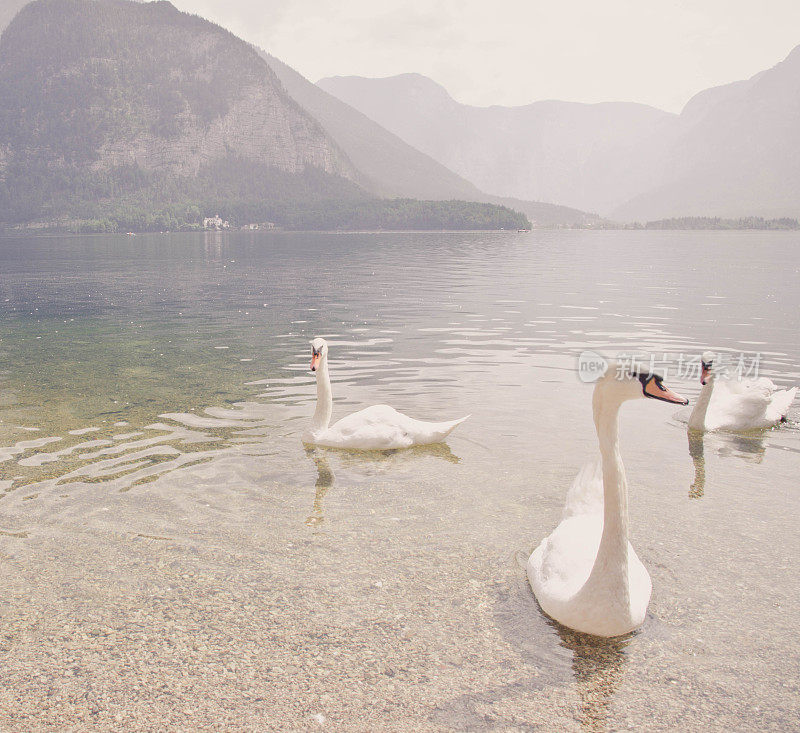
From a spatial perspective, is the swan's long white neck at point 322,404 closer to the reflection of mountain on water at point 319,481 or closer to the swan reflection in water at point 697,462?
the reflection of mountain on water at point 319,481

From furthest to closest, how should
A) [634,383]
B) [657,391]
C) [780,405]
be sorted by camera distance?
[780,405] → [634,383] → [657,391]

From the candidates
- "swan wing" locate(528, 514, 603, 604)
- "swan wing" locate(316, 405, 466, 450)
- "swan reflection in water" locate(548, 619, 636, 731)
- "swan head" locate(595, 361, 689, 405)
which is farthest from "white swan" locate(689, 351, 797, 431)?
"swan head" locate(595, 361, 689, 405)

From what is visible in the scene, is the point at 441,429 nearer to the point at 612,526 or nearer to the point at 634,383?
the point at 612,526

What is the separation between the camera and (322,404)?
42.4 ft

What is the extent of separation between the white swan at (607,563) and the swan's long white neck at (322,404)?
20.4ft

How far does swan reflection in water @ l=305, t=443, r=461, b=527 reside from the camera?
11.6 m

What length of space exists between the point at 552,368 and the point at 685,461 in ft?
28.8

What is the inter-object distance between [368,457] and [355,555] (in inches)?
160

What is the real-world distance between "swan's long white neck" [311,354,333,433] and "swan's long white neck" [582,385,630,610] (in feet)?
23.6

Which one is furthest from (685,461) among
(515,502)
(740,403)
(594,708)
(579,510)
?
(594,708)

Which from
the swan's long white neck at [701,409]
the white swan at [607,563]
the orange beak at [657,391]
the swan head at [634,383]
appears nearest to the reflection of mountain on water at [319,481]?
the white swan at [607,563]

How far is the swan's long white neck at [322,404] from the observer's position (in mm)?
12875

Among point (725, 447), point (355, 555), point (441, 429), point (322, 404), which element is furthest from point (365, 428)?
point (725, 447)

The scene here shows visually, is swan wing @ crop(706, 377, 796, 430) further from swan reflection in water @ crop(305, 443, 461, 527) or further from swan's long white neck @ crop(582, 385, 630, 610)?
swan's long white neck @ crop(582, 385, 630, 610)
